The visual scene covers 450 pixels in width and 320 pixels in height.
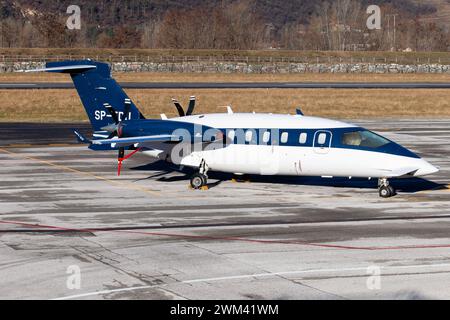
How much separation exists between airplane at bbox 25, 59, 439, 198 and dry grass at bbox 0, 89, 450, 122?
30.3 metres

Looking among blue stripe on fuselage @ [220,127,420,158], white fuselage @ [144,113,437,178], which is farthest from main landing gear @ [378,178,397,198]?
blue stripe on fuselage @ [220,127,420,158]

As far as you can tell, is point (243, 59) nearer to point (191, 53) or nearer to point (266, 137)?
point (191, 53)

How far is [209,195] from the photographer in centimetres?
3400

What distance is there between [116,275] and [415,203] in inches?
580

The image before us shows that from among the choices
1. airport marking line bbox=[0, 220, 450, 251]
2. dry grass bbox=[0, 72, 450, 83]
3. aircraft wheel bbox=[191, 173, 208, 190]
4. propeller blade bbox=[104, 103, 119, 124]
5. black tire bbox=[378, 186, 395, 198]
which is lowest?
airport marking line bbox=[0, 220, 450, 251]

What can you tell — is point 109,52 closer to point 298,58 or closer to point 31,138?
point 298,58

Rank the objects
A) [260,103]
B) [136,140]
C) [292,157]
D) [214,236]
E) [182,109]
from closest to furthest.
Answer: [214,236]
[136,140]
[292,157]
[182,109]
[260,103]

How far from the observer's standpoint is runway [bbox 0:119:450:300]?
20.6 metres

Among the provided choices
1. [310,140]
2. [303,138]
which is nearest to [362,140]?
[310,140]

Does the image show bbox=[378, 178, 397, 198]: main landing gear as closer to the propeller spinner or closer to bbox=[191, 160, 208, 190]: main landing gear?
bbox=[191, 160, 208, 190]: main landing gear

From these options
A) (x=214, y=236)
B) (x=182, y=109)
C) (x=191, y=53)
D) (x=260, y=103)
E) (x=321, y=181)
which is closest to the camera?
(x=214, y=236)

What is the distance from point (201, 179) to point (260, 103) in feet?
143

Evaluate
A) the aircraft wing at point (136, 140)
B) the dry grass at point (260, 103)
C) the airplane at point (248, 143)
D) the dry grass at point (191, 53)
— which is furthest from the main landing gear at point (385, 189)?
the dry grass at point (191, 53)

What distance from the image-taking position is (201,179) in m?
35.0
